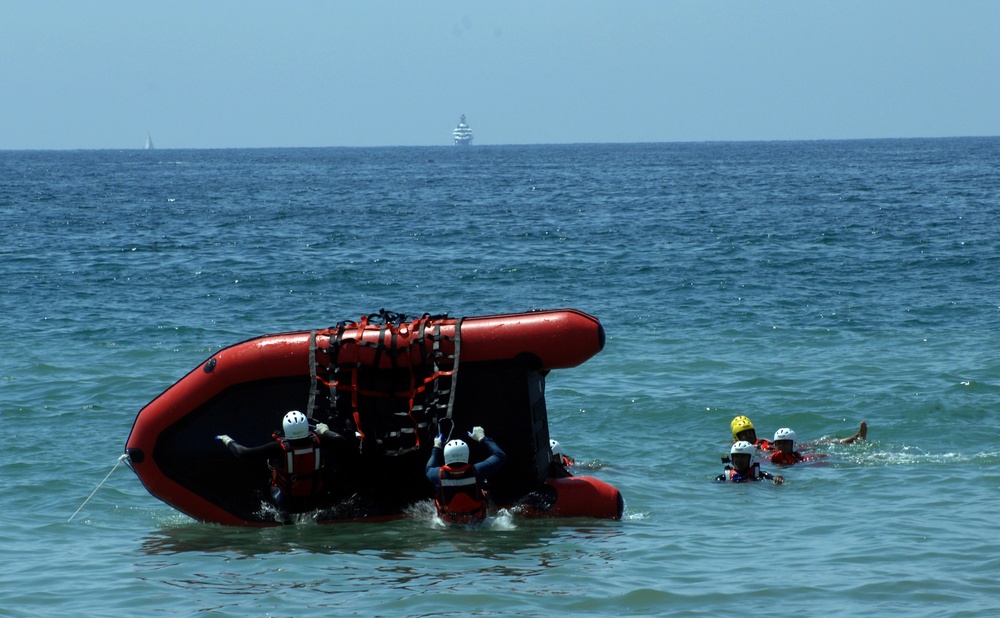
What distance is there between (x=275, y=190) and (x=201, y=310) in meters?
39.9

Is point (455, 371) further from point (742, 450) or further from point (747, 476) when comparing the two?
point (747, 476)

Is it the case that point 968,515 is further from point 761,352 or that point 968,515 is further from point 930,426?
point 761,352

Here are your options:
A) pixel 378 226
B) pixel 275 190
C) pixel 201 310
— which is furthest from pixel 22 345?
pixel 275 190

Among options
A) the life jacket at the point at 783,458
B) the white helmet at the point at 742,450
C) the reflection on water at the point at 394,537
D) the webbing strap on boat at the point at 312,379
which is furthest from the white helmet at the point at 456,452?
the life jacket at the point at 783,458

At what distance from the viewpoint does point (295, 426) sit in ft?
29.1

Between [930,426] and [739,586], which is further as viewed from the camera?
[930,426]

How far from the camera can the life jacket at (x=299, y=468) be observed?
9.02 m

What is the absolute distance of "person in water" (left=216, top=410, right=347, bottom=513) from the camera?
896 centimetres

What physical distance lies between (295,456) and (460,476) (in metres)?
1.25

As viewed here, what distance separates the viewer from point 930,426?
13008 mm

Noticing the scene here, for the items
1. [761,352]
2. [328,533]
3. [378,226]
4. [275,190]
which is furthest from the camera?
[275,190]

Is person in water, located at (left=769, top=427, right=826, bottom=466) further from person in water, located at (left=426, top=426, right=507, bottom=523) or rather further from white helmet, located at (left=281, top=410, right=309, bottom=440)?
white helmet, located at (left=281, top=410, right=309, bottom=440)

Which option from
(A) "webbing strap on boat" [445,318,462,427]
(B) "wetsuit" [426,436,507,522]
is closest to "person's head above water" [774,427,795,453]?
(B) "wetsuit" [426,436,507,522]

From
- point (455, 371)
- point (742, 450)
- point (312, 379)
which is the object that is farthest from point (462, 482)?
point (742, 450)
